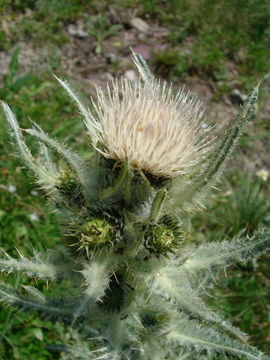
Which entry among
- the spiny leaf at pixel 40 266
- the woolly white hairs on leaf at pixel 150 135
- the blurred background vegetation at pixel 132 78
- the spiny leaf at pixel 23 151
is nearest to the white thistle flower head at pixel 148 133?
the woolly white hairs on leaf at pixel 150 135

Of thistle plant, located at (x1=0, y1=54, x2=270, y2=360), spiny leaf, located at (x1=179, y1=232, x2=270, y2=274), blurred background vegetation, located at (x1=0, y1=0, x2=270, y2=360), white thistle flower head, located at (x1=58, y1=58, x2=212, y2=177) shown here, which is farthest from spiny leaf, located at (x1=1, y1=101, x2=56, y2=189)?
blurred background vegetation, located at (x1=0, y1=0, x2=270, y2=360)

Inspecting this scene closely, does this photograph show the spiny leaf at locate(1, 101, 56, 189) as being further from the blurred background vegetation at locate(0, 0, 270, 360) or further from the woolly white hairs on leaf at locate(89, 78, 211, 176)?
the blurred background vegetation at locate(0, 0, 270, 360)

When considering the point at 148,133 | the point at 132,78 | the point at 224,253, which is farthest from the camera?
the point at 132,78

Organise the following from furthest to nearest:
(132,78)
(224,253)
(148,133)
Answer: (132,78) → (224,253) → (148,133)

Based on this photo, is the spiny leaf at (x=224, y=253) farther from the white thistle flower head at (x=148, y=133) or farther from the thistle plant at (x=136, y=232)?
the white thistle flower head at (x=148, y=133)

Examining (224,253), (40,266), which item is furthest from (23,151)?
(224,253)

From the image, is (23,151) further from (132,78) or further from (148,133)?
(132,78)
